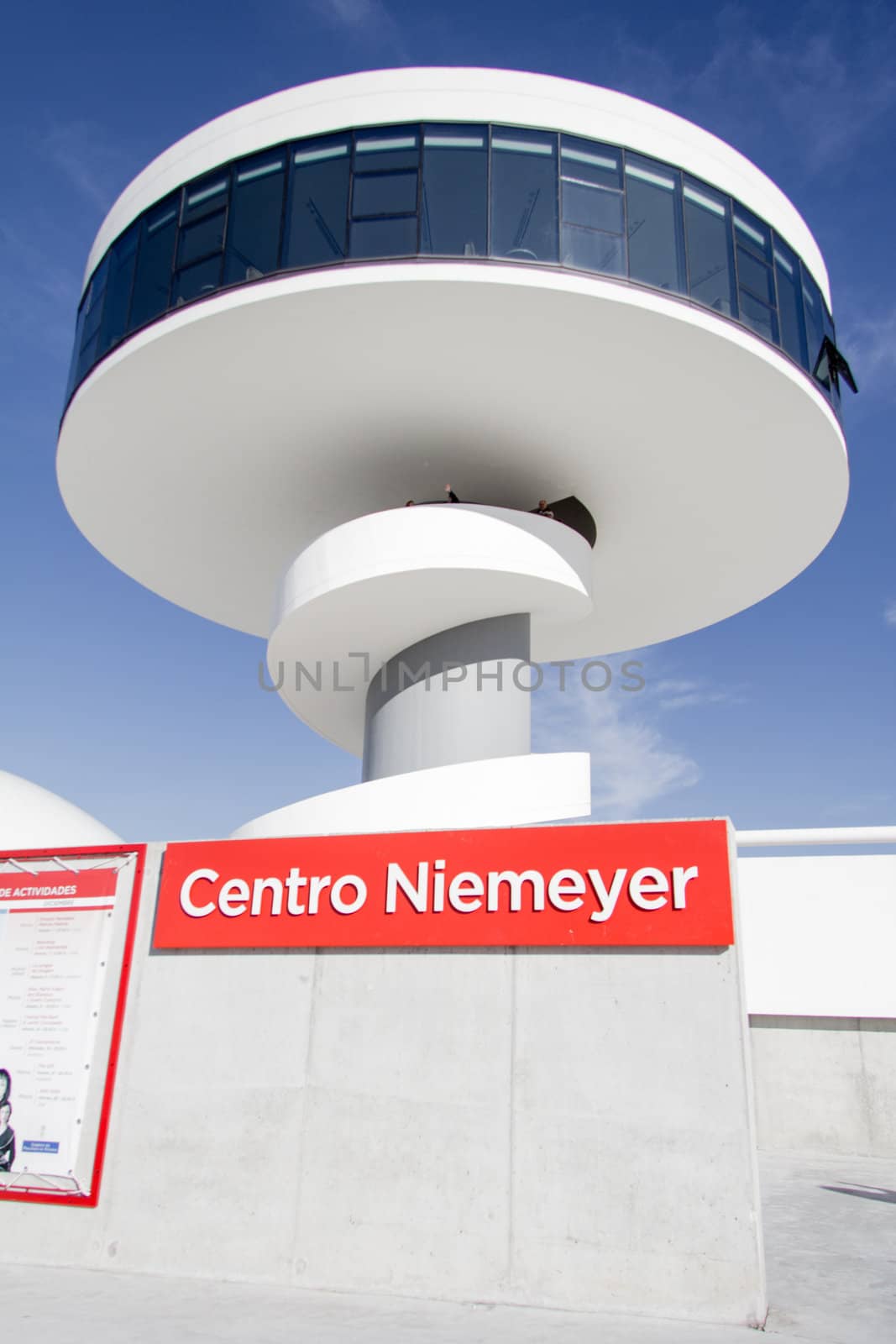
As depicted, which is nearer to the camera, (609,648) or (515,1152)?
(515,1152)

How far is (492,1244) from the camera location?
766 centimetres

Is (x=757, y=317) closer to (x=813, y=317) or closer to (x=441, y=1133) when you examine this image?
(x=813, y=317)

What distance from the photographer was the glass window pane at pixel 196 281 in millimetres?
13344

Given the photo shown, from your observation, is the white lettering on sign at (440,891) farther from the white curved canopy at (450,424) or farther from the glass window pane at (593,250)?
the glass window pane at (593,250)

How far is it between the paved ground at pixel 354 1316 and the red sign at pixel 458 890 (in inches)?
104

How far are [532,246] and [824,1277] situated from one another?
11.7m

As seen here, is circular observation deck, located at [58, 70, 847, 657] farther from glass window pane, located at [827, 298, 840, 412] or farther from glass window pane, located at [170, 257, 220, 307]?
glass window pane, located at [827, 298, 840, 412]

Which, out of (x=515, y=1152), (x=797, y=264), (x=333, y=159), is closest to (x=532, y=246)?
(x=333, y=159)

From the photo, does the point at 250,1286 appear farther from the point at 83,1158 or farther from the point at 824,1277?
the point at 824,1277

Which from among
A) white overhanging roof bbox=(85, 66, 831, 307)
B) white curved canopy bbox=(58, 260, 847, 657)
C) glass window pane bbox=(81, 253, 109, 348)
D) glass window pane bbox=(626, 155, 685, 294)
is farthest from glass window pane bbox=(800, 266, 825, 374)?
glass window pane bbox=(81, 253, 109, 348)

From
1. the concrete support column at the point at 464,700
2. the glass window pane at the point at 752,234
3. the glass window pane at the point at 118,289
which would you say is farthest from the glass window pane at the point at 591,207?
the glass window pane at the point at 118,289

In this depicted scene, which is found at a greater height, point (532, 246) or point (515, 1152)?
point (532, 246)

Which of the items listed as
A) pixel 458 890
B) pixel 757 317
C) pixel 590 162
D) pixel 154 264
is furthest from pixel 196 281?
pixel 458 890

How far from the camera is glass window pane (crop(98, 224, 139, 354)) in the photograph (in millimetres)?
14484
